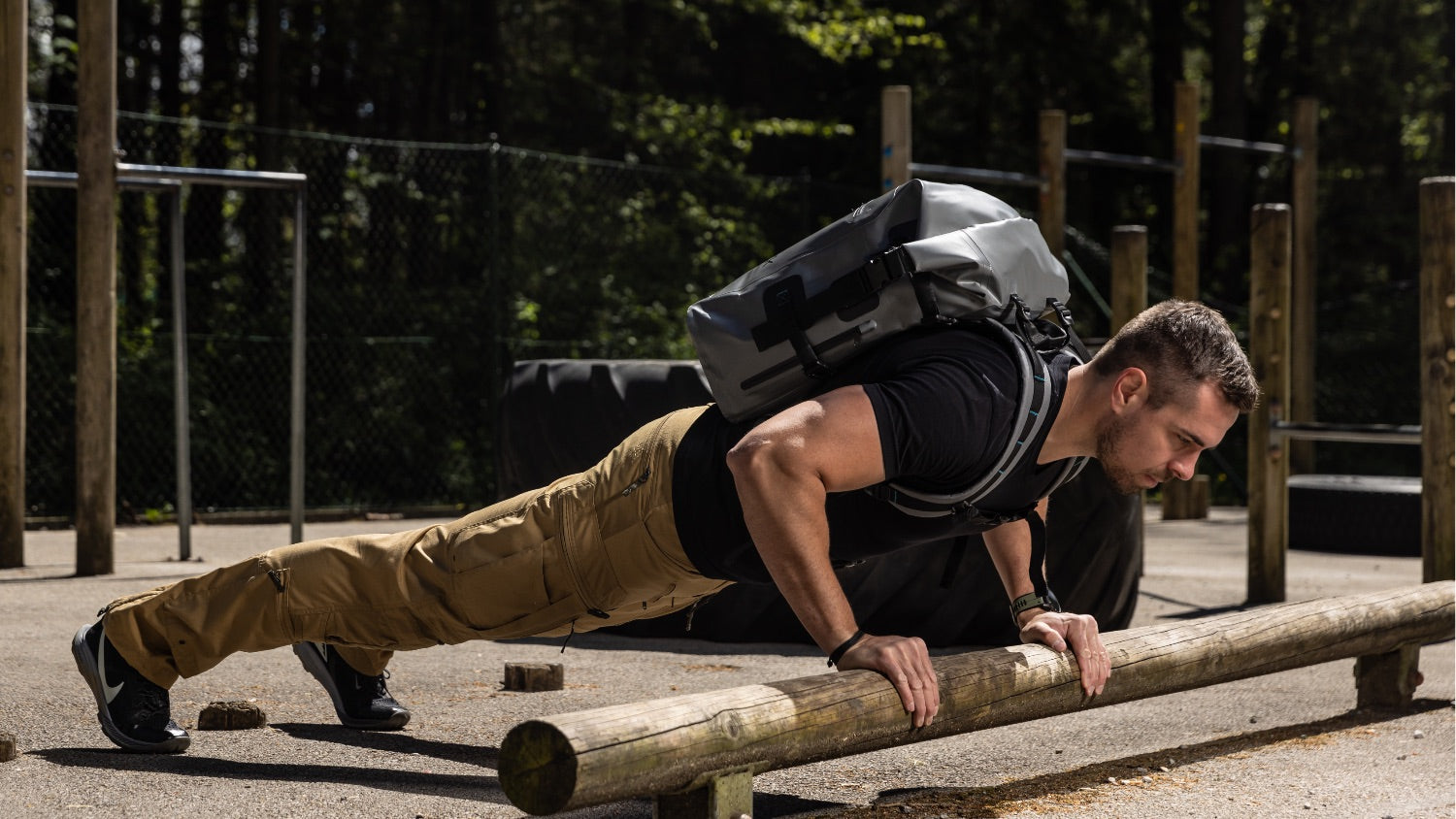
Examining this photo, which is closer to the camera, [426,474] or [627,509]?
[627,509]

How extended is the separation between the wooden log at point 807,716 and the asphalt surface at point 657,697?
306mm

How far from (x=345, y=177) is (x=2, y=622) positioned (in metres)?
8.16

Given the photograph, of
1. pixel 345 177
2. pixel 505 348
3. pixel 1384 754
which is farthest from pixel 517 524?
pixel 345 177

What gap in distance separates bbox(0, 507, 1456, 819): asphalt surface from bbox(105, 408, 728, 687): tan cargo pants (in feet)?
1.14

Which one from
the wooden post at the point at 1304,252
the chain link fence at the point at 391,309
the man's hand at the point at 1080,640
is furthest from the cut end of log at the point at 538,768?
the wooden post at the point at 1304,252

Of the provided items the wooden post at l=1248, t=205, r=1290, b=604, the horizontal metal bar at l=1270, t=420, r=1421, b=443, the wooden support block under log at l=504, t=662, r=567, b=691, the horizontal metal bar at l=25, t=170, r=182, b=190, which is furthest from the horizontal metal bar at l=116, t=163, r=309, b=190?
the horizontal metal bar at l=1270, t=420, r=1421, b=443

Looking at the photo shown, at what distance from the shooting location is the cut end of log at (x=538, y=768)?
2742 mm

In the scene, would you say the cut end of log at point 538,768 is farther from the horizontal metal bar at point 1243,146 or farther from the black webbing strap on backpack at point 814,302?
the horizontal metal bar at point 1243,146

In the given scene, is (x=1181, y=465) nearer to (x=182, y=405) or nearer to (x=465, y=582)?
(x=465, y=582)

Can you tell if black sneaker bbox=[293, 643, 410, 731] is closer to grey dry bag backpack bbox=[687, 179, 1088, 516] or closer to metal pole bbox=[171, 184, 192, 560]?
grey dry bag backpack bbox=[687, 179, 1088, 516]

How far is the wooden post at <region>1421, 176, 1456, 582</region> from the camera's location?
6223 mm

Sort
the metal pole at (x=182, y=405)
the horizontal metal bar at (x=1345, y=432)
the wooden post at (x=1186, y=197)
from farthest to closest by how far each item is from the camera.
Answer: the wooden post at (x=1186, y=197)
the metal pole at (x=182, y=405)
the horizontal metal bar at (x=1345, y=432)

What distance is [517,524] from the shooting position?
12.0ft

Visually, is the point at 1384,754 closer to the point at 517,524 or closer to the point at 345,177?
the point at 517,524
